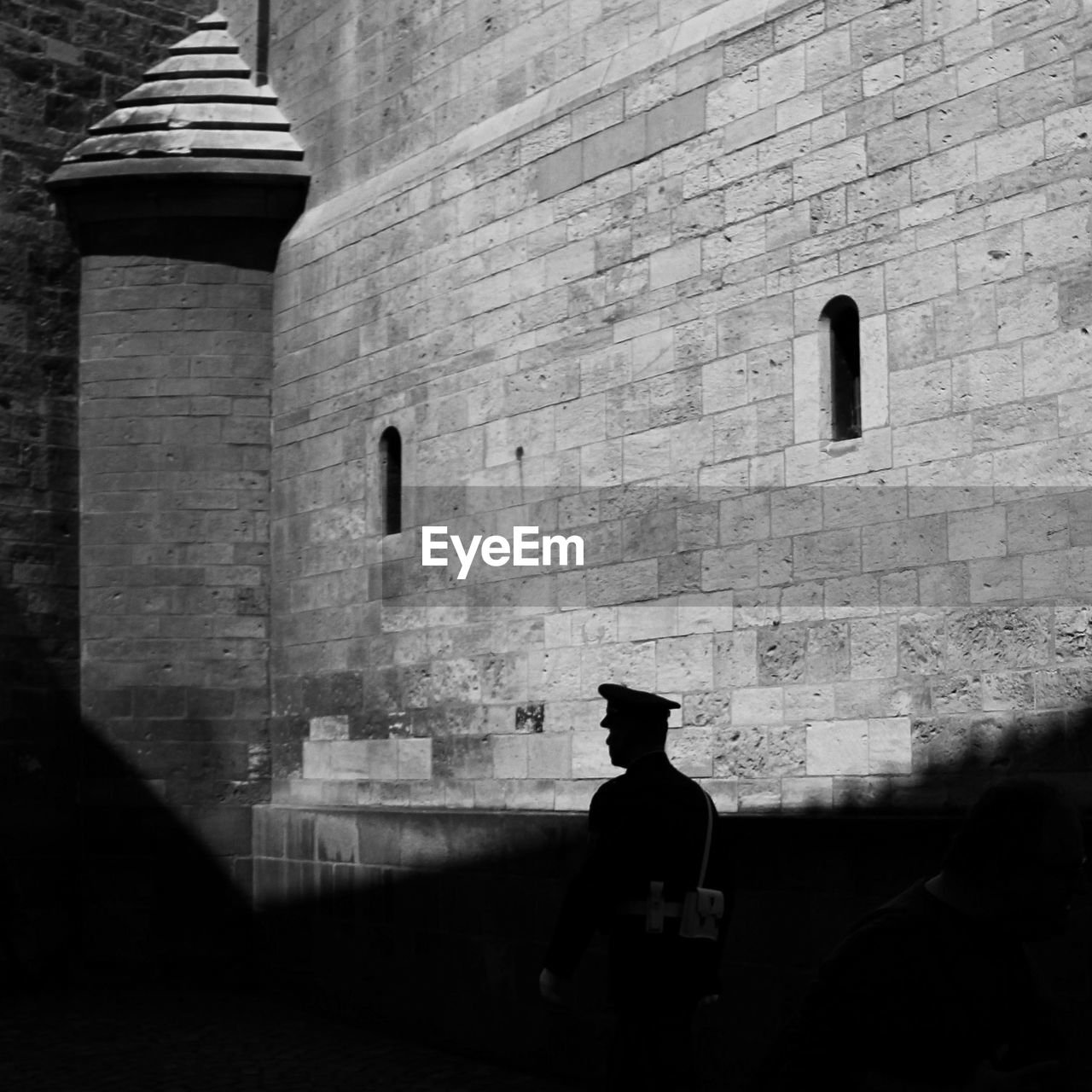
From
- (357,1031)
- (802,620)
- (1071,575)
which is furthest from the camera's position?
(357,1031)

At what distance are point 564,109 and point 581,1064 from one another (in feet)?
15.0

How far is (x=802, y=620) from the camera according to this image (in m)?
8.17

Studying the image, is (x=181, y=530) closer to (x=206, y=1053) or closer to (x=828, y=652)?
(x=206, y=1053)

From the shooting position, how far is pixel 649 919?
17.9 feet

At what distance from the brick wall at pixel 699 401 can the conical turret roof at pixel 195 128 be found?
35 centimetres

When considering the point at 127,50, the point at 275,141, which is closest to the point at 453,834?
the point at 275,141

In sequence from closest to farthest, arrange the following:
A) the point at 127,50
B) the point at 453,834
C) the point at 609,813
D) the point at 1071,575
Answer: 1. the point at 609,813
2. the point at 1071,575
3. the point at 453,834
4. the point at 127,50

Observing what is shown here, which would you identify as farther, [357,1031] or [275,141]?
[275,141]

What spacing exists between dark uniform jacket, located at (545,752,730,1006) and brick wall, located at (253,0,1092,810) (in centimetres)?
204

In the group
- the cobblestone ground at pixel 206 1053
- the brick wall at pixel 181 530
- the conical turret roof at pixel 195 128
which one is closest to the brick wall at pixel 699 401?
the brick wall at pixel 181 530

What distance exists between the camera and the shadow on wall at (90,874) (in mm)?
11602

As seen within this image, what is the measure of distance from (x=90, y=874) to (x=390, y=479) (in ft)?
9.98

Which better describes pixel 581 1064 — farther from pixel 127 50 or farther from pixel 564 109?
pixel 127 50

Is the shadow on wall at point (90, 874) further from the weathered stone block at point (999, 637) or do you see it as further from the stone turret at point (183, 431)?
the weathered stone block at point (999, 637)
